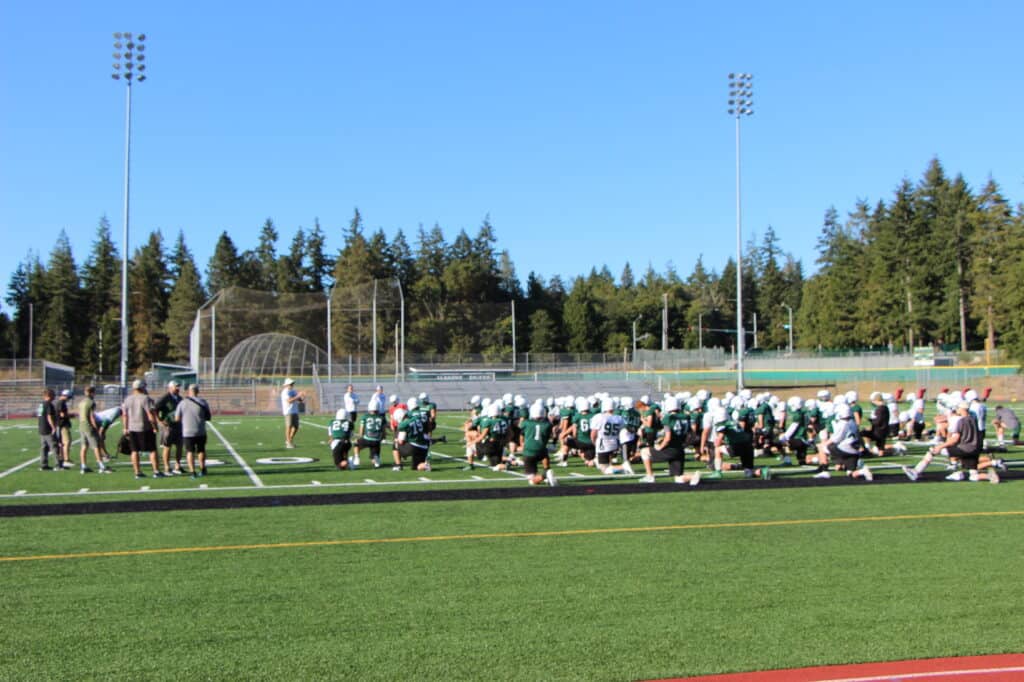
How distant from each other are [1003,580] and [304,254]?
10085 centimetres

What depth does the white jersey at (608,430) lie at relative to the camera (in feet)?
50.9

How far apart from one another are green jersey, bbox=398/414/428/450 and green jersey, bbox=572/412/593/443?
2.98 meters

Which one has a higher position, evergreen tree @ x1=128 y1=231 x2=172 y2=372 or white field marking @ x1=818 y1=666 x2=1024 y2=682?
evergreen tree @ x1=128 y1=231 x2=172 y2=372

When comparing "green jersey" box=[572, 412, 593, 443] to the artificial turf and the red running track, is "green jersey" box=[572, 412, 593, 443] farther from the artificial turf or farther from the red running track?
the red running track

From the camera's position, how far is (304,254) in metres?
104

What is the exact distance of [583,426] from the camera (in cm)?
1752

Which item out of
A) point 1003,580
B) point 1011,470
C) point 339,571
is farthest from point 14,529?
point 1011,470

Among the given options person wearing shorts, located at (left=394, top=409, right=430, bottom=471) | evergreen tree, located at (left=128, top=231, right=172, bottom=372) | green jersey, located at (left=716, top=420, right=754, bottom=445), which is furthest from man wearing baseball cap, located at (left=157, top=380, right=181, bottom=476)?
evergreen tree, located at (left=128, top=231, right=172, bottom=372)

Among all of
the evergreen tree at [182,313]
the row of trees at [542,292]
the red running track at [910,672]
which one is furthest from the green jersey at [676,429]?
the evergreen tree at [182,313]

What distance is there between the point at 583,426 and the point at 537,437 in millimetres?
3195

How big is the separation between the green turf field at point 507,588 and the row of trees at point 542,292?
4865 cm

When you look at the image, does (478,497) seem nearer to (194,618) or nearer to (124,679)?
(194,618)

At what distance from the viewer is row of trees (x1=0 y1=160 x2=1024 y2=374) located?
73.0 meters

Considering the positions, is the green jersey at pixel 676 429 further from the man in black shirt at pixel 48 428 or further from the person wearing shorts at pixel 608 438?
the man in black shirt at pixel 48 428
